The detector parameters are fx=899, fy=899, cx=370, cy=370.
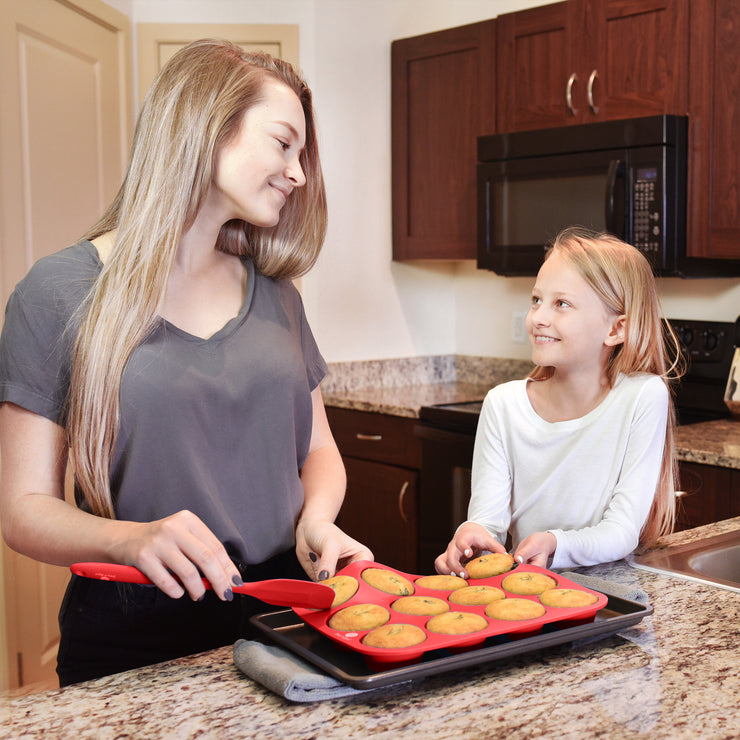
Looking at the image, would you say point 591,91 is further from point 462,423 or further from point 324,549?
point 324,549

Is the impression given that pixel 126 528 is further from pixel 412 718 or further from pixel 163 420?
pixel 412 718

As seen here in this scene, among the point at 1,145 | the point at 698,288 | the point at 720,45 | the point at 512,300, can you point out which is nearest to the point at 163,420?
the point at 1,145

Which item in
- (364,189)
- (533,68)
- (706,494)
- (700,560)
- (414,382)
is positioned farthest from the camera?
(414,382)

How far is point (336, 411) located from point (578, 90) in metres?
1.35

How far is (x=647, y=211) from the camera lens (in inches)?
103

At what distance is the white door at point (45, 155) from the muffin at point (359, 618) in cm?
172

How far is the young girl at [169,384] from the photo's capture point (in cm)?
109

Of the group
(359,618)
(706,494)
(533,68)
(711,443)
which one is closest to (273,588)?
(359,618)

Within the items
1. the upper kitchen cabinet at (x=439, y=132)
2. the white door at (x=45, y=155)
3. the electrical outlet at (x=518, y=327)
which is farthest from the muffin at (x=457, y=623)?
the electrical outlet at (x=518, y=327)

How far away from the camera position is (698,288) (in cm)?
289

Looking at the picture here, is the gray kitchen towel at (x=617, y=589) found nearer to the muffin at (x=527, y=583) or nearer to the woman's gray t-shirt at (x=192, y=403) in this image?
the muffin at (x=527, y=583)

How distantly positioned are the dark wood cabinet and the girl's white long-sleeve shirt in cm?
149

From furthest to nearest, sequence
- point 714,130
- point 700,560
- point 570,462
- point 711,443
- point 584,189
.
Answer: point 584,189 < point 714,130 < point 711,443 < point 570,462 < point 700,560

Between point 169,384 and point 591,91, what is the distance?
6.89 feet
